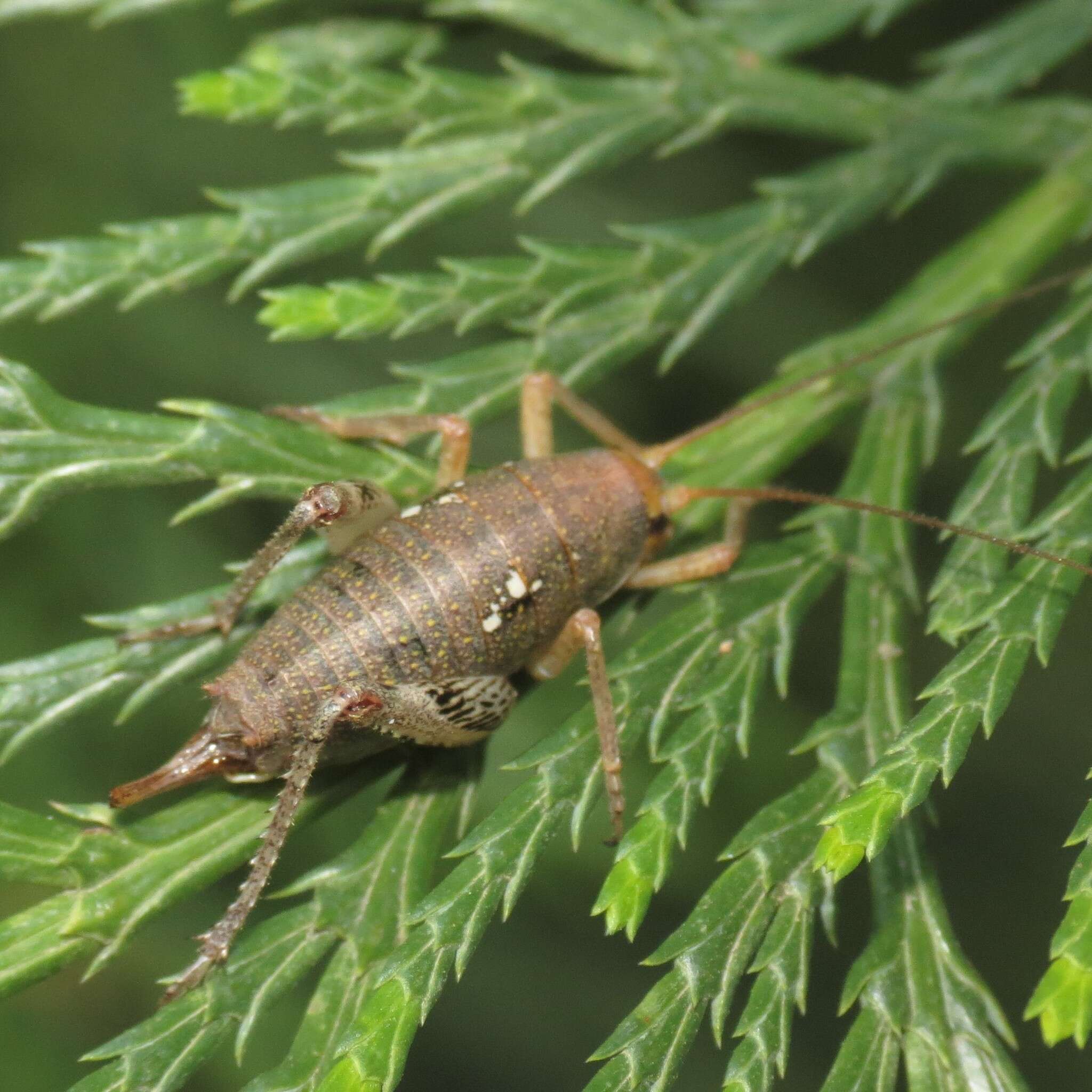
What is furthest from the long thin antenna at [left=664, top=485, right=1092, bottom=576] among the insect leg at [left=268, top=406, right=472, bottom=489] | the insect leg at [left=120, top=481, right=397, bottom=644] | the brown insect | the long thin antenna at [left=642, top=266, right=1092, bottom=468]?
the insect leg at [left=120, top=481, right=397, bottom=644]

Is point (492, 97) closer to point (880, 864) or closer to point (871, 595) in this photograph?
point (871, 595)

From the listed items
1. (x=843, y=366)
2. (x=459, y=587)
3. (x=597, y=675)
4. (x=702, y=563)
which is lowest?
(x=597, y=675)

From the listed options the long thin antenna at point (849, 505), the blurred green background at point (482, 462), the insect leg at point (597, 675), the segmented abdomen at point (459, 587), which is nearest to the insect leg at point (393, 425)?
the segmented abdomen at point (459, 587)

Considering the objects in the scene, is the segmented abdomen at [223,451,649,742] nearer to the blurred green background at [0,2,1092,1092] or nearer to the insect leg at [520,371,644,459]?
the insect leg at [520,371,644,459]

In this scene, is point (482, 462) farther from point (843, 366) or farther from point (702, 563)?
point (843, 366)

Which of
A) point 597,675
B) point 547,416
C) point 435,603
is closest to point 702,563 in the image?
point 597,675

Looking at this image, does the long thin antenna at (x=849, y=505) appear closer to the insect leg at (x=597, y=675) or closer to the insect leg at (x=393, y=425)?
the insect leg at (x=597, y=675)

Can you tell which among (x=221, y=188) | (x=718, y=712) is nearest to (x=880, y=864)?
(x=718, y=712)
